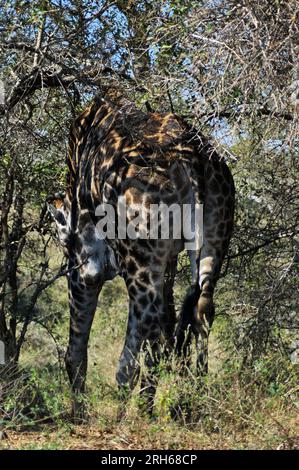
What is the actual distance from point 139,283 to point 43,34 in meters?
2.16

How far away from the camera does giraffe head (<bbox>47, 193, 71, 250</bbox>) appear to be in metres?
8.78

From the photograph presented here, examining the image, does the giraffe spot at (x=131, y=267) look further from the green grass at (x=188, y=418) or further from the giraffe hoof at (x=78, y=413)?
the giraffe hoof at (x=78, y=413)

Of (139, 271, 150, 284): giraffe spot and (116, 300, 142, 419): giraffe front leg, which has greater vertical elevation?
(139, 271, 150, 284): giraffe spot

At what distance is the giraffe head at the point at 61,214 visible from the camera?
8.78 metres

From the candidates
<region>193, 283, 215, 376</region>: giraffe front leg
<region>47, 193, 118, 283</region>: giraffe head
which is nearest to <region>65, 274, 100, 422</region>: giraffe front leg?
<region>47, 193, 118, 283</region>: giraffe head

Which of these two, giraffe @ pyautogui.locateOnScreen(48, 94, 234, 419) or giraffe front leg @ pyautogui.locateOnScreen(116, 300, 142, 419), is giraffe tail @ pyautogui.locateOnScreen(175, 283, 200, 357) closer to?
giraffe @ pyautogui.locateOnScreen(48, 94, 234, 419)

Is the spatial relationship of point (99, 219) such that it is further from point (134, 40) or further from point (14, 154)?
point (134, 40)

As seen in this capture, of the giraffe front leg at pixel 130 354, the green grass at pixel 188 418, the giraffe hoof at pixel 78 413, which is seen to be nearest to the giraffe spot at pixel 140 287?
the giraffe front leg at pixel 130 354

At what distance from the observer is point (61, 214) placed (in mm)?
8859

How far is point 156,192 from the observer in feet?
23.5

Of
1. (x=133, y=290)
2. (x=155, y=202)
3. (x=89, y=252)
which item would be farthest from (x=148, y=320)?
(x=89, y=252)

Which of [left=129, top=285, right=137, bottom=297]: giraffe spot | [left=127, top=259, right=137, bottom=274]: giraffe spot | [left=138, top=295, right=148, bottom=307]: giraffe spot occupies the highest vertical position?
[left=127, top=259, right=137, bottom=274]: giraffe spot

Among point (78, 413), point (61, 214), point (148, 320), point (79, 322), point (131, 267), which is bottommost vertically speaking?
point (78, 413)

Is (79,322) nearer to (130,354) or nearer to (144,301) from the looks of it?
(130,354)
